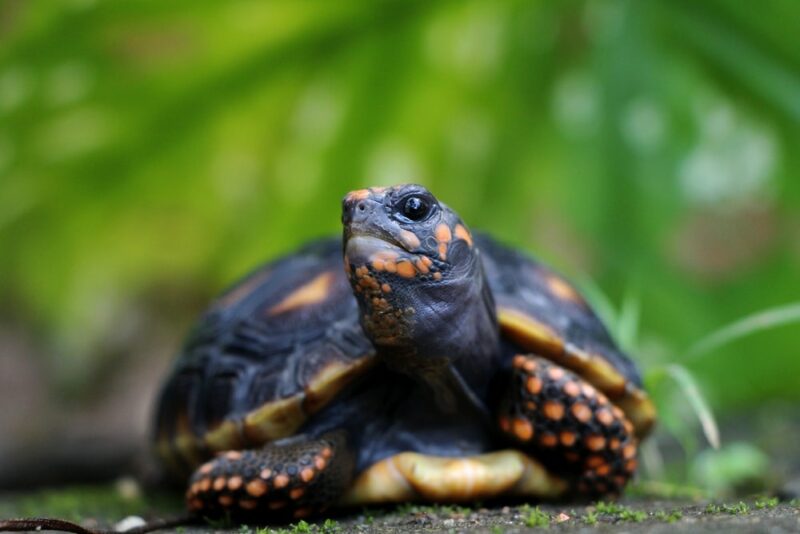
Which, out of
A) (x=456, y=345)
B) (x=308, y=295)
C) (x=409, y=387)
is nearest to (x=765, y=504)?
(x=456, y=345)

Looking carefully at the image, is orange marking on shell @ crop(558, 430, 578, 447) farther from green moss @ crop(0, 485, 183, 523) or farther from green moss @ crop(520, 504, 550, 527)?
green moss @ crop(0, 485, 183, 523)

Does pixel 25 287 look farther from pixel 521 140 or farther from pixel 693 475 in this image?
pixel 693 475

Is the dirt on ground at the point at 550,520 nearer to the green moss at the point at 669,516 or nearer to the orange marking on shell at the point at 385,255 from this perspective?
the green moss at the point at 669,516

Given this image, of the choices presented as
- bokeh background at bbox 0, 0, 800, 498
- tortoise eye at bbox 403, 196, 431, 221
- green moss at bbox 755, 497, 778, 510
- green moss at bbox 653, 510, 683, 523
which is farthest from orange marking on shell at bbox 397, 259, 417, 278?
bokeh background at bbox 0, 0, 800, 498

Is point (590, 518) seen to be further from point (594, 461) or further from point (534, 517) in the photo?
point (594, 461)

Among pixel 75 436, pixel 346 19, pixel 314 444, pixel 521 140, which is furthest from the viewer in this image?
pixel 75 436

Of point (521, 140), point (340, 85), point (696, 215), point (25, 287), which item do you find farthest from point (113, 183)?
point (696, 215)

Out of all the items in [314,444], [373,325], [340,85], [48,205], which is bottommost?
[314,444]
